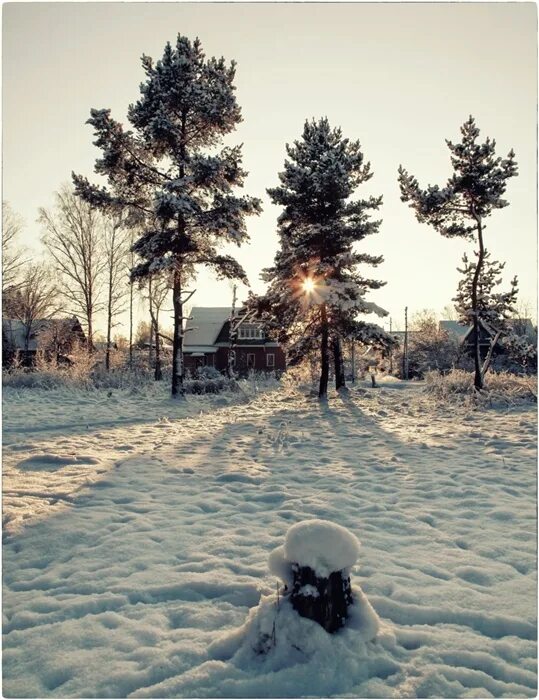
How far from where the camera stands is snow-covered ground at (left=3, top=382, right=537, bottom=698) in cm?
267

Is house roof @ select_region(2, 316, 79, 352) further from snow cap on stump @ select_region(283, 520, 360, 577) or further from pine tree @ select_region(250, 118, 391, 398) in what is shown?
snow cap on stump @ select_region(283, 520, 360, 577)

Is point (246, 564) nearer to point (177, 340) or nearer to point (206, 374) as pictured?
point (177, 340)

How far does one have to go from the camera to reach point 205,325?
159 ft

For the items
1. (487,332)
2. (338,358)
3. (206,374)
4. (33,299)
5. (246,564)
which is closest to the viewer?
(246,564)

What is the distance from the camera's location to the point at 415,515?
5.32m

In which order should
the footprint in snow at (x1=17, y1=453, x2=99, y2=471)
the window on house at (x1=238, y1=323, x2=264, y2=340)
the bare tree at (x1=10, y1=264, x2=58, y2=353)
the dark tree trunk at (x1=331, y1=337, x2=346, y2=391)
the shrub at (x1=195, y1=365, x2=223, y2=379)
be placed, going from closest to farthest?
the footprint in snow at (x1=17, y1=453, x2=99, y2=471) → the dark tree trunk at (x1=331, y1=337, x2=346, y2=391) → the shrub at (x1=195, y1=365, x2=223, y2=379) → the bare tree at (x1=10, y1=264, x2=58, y2=353) → the window on house at (x1=238, y1=323, x2=264, y2=340)

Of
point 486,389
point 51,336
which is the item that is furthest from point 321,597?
point 51,336

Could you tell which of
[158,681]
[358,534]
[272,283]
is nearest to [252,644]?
[158,681]

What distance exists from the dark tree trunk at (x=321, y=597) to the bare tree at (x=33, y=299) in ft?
126

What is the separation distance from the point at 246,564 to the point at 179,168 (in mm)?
15900

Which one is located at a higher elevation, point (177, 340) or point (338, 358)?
point (177, 340)

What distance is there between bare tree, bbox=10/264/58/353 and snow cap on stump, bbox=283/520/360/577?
126ft

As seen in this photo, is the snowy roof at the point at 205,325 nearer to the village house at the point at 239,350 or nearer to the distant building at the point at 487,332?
the village house at the point at 239,350

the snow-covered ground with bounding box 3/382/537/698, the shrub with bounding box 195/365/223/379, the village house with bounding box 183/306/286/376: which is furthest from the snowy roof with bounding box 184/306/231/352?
the snow-covered ground with bounding box 3/382/537/698
